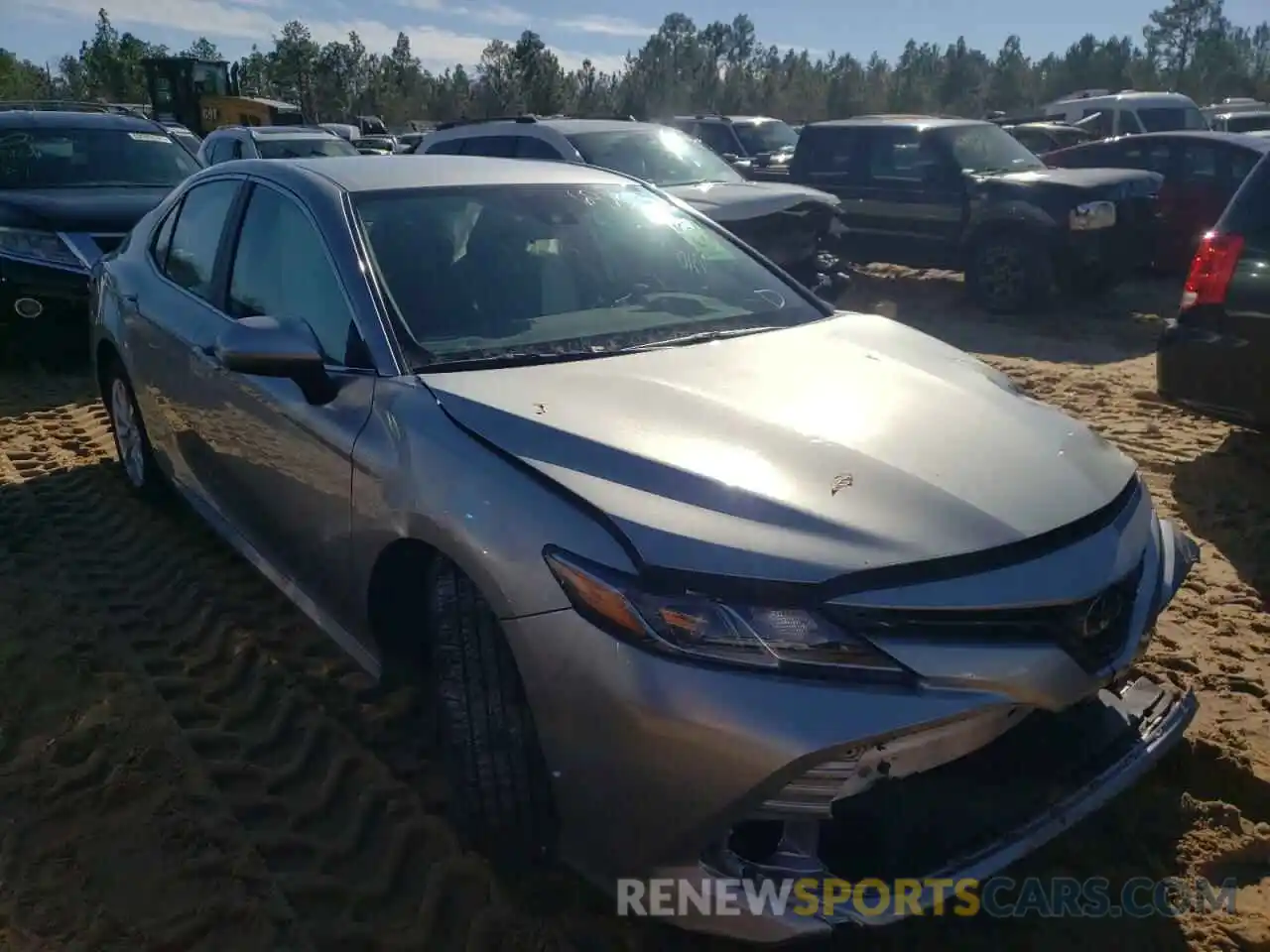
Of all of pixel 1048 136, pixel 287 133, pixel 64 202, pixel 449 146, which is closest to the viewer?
pixel 64 202

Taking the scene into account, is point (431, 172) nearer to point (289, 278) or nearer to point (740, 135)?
point (289, 278)

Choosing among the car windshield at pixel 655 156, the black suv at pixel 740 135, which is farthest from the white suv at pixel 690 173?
the black suv at pixel 740 135

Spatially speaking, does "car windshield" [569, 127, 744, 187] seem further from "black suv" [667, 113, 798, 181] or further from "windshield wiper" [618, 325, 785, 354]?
"black suv" [667, 113, 798, 181]

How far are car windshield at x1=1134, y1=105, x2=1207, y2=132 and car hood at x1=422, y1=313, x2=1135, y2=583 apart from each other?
564 inches

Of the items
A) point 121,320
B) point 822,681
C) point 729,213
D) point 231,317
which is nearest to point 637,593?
point 822,681

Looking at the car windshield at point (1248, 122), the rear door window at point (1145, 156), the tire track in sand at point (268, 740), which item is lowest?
the tire track in sand at point (268, 740)

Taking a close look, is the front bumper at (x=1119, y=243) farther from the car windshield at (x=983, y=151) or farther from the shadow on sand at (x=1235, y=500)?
the shadow on sand at (x=1235, y=500)

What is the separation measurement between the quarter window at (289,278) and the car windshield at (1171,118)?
14667 millimetres

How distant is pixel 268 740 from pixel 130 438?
8.05ft

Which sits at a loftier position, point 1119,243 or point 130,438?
point 1119,243

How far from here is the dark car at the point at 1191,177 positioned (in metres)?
9.80

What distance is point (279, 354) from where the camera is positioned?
2.77 m

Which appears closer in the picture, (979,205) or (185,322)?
(185,322)

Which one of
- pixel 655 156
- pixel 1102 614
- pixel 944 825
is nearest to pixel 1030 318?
pixel 655 156
